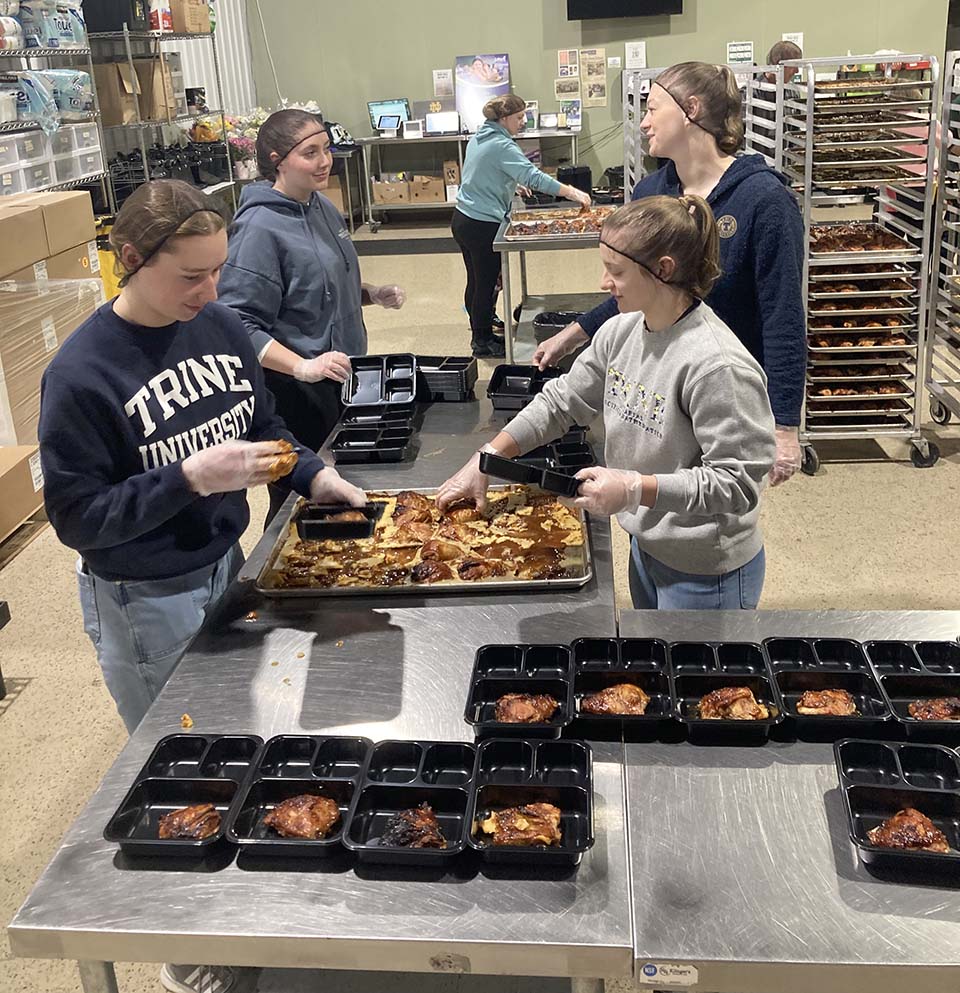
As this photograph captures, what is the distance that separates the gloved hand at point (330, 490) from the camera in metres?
2.22

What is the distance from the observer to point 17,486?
4410 mm

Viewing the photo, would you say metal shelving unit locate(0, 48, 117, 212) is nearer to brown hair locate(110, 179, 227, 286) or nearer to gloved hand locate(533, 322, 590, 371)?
gloved hand locate(533, 322, 590, 371)

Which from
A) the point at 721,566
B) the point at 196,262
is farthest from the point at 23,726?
the point at 721,566

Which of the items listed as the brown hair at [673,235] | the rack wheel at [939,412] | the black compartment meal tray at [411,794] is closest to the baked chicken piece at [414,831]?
the black compartment meal tray at [411,794]

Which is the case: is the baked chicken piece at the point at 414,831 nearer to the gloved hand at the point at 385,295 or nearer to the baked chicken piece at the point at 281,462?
the baked chicken piece at the point at 281,462

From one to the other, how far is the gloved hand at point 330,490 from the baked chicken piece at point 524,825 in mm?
952

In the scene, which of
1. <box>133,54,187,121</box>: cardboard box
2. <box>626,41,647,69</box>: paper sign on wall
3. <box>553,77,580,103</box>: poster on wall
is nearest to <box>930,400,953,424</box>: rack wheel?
<box>133,54,187,121</box>: cardboard box

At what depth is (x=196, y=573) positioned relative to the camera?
2.05 metres

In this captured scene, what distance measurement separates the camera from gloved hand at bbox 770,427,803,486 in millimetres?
2473

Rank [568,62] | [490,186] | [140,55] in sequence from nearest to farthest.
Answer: [490,186] → [140,55] → [568,62]

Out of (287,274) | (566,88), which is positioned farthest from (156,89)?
(287,274)

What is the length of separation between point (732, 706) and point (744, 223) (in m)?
1.35

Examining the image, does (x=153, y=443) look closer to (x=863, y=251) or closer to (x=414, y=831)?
(x=414, y=831)

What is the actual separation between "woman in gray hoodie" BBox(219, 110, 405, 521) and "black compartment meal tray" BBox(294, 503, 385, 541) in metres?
0.55
